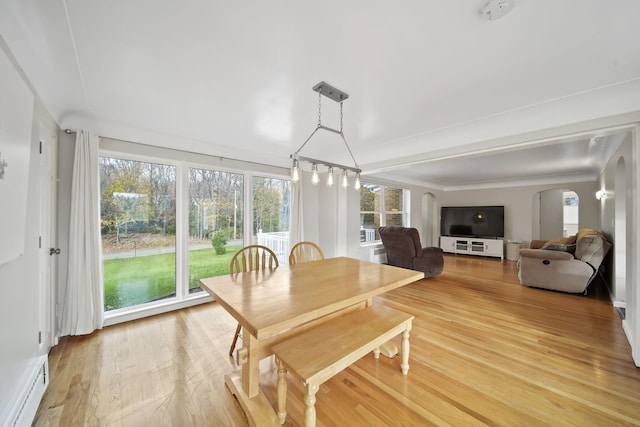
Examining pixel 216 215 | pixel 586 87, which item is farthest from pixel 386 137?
Answer: pixel 216 215

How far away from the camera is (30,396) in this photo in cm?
142

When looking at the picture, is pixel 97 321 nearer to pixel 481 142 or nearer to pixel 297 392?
pixel 297 392

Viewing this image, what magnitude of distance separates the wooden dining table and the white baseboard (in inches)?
41.5

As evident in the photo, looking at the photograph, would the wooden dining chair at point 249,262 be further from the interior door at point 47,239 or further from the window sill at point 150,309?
the interior door at point 47,239

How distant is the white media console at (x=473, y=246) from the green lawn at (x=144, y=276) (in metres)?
7.13

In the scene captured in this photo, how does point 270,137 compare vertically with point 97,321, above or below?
above

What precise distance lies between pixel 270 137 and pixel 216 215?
1.47 metres

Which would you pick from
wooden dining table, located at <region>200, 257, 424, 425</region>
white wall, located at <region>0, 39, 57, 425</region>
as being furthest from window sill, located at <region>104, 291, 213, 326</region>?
wooden dining table, located at <region>200, 257, 424, 425</region>

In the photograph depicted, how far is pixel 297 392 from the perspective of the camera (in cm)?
169

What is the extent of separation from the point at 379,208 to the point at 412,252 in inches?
68.4

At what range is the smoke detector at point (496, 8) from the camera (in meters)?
1.12

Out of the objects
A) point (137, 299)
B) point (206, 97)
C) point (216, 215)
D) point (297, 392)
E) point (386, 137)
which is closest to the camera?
point (297, 392)

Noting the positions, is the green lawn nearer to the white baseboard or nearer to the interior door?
the interior door

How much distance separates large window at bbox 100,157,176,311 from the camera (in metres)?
2.78
